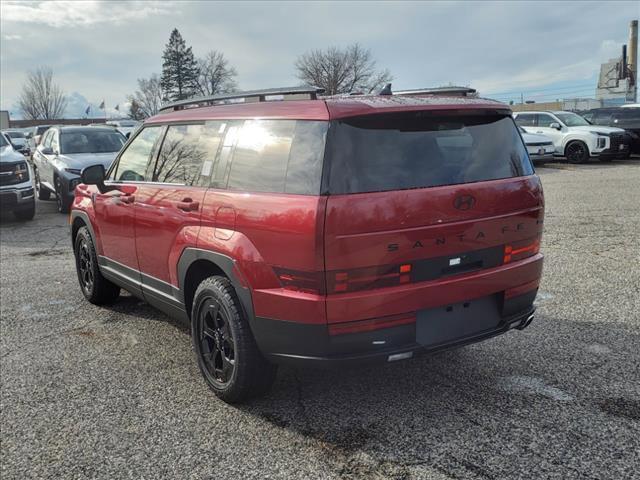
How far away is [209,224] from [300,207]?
79cm

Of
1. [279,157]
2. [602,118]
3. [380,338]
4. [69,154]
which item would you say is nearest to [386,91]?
[279,157]

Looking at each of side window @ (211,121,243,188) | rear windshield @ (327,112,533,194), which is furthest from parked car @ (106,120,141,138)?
rear windshield @ (327,112,533,194)

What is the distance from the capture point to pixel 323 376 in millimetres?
3670

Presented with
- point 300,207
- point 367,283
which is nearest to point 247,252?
point 300,207

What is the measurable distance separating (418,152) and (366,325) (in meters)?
0.94

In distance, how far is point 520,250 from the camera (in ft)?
10.7

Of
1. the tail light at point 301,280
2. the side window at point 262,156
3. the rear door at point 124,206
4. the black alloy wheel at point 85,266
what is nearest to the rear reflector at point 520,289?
the tail light at point 301,280

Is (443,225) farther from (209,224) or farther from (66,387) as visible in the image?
(66,387)

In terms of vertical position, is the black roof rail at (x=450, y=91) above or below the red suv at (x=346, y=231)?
above

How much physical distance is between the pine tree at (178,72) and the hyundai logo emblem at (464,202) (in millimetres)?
78073

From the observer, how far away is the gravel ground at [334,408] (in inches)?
106

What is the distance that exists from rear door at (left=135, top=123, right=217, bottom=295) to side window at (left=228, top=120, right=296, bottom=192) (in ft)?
1.02

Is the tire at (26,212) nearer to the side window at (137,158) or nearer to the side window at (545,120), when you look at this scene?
the side window at (137,158)

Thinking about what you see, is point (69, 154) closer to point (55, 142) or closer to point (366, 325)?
point (55, 142)
